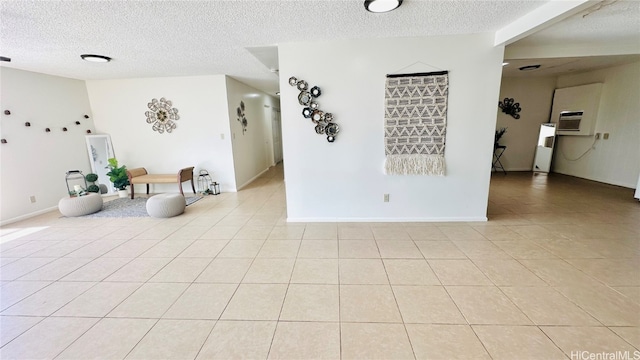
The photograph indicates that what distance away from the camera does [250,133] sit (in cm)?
630

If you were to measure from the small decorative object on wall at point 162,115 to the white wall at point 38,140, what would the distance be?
4.15 feet

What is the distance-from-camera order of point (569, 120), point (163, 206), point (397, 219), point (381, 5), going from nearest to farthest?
point (381, 5) < point (397, 219) < point (163, 206) < point (569, 120)

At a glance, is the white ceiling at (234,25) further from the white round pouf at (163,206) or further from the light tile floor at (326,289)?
the light tile floor at (326,289)

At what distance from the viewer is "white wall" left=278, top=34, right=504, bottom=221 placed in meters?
3.02

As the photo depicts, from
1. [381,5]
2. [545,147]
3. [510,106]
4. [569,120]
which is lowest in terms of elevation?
[545,147]

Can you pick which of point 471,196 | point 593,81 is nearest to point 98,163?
point 471,196

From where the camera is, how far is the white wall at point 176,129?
5.04 metres

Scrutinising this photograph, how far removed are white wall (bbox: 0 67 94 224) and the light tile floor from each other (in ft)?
2.81

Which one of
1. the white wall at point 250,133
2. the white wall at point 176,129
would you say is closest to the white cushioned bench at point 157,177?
the white wall at point 176,129

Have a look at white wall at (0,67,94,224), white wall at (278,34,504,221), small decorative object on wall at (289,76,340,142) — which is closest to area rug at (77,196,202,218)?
white wall at (0,67,94,224)

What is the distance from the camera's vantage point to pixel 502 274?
2.17 meters

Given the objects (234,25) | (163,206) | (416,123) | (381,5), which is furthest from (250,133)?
(381,5)

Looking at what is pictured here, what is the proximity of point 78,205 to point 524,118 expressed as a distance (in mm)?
9729

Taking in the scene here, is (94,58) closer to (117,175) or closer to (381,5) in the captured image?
(117,175)
